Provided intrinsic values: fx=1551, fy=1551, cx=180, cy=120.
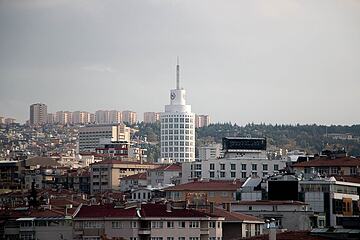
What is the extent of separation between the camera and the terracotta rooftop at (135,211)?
47594 mm

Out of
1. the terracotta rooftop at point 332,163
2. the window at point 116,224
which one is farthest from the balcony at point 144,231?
the terracotta rooftop at point 332,163

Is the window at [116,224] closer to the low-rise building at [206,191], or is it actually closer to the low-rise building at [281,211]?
the low-rise building at [281,211]

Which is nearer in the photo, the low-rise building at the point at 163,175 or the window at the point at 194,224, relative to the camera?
the window at the point at 194,224

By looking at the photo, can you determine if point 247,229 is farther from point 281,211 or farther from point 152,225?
point 281,211

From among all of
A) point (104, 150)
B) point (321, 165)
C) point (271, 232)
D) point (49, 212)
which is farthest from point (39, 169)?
point (271, 232)

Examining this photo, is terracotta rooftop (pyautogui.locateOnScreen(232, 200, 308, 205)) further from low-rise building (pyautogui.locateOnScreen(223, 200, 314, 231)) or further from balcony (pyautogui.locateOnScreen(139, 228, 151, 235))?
balcony (pyautogui.locateOnScreen(139, 228, 151, 235))

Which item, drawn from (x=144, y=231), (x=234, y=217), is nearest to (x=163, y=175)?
(x=234, y=217)

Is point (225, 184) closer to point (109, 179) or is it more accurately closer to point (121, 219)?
point (121, 219)

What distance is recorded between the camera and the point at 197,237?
47438 millimetres

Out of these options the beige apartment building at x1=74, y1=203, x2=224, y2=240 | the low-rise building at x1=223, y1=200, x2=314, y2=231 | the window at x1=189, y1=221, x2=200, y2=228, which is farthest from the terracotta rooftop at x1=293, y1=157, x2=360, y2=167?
the beige apartment building at x1=74, y1=203, x2=224, y2=240

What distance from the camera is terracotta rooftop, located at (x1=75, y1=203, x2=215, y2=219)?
1874 inches

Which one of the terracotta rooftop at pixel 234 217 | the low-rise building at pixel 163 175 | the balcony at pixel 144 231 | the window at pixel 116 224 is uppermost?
the low-rise building at pixel 163 175

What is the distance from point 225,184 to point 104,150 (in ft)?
298

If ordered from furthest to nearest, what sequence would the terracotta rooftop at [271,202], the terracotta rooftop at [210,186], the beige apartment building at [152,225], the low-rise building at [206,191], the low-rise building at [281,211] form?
the terracotta rooftop at [210,186] → the low-rise building at [206,191] → the terracotta rooftop at [271,202] → the low-rise building at [281,211] → the beige apartment building at [152,225]
